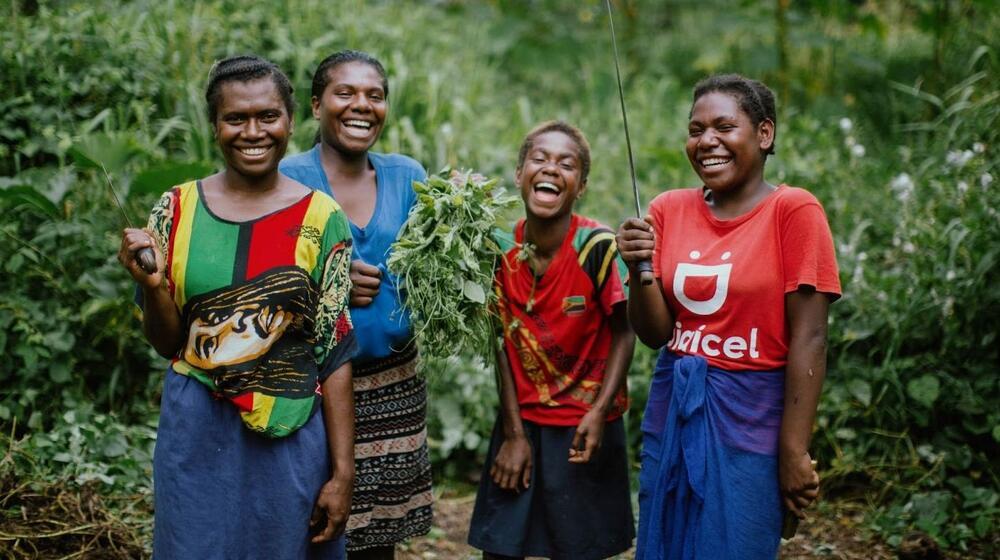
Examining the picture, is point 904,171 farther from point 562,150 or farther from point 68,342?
point 68,342

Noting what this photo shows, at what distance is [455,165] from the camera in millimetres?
5527

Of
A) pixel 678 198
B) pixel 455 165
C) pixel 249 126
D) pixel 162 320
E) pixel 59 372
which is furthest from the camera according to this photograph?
pixel 455 165

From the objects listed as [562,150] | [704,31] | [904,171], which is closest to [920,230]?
[904,171]

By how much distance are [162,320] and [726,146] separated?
5.13 ft

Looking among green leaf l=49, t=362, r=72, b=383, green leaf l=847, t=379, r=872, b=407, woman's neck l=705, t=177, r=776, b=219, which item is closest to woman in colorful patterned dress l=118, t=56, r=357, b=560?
woman's neck l=705, t=177, r=776, b=219

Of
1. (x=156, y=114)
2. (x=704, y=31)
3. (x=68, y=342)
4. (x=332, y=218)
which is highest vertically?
(x=704, y=31)

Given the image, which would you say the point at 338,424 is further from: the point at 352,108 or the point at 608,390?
the point at 352,108

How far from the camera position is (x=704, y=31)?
29.9 feet

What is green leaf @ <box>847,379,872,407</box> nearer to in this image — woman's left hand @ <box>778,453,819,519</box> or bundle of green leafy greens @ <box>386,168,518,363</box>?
woman's left hand @ <box>778,453,819,519</box>

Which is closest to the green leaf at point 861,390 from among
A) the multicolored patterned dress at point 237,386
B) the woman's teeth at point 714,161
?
the woman's teeth at point 714,161

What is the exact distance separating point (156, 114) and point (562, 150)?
10.7 feet

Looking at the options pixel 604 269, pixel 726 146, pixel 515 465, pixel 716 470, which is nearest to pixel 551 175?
pixel 604 269

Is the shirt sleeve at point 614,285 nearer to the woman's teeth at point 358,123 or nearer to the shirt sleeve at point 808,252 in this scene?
the shirt sleeve at point 808,252

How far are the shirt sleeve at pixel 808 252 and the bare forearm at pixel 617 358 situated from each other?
0.63 meters
